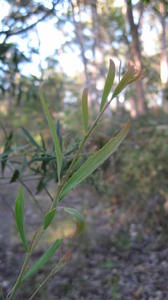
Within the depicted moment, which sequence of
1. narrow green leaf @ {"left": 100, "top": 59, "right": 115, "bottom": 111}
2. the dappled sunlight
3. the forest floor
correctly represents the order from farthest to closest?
the dappled sunlight < the forest floor < narrow green leaf @ {"left": 100, "top": 59, "right": 115, "bottom": 111}

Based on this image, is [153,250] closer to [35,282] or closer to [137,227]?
[137,227]

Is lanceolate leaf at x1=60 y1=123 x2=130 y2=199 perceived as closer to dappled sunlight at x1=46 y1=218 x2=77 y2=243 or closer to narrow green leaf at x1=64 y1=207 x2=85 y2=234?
narrow green leaf at x1=64 y1=207 x2=85 y2=234

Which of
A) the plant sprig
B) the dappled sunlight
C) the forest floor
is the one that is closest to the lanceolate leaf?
the plant sprig

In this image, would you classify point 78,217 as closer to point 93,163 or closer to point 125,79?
point 93,163

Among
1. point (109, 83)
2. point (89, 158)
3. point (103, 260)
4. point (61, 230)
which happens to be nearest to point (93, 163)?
point (89, 158)

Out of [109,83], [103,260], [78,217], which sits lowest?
[103,260]

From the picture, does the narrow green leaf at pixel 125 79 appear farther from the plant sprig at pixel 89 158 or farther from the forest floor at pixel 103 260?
the forest floor at pixel 103 260

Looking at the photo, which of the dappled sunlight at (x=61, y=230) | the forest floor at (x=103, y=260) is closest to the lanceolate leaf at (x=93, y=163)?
the forest floor at (x=103, y=260)

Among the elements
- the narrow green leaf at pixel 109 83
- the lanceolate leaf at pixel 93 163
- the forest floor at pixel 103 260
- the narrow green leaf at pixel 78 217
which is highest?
the narrow green leaf at pixel 109 83

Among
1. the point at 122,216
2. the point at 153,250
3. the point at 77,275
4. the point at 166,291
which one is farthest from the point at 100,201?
the point at 166,291
